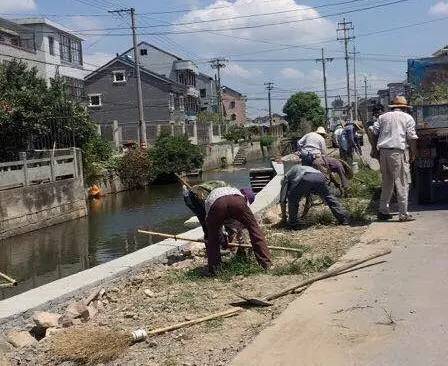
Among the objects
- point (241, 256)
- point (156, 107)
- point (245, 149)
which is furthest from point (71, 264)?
point (245, 149)

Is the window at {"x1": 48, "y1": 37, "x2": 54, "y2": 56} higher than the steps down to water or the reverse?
higher

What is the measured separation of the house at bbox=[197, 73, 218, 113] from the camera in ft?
287

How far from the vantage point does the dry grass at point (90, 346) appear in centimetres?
489

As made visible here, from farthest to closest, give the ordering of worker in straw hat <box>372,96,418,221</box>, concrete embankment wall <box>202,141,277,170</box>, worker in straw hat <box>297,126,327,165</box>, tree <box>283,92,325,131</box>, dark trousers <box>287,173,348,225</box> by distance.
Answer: tree <box>283,92,325,131</box> < concrete embankment wall <box>202,141,277,170</box> < worker in straw hat <box>297,126,327,165</box> < dark trousers <box>287,173,348,225</box> < worker in straw hat <box>372,96,418,221</box>

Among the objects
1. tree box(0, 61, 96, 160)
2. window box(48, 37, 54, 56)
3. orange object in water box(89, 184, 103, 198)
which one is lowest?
orange object in water box(89, 184, 103, 198)

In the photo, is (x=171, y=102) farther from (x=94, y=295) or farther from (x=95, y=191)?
(x=94, y=295)

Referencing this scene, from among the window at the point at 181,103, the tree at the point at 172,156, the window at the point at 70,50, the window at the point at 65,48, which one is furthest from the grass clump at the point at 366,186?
the window at the point at 181,103

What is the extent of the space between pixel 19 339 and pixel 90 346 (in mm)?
1084

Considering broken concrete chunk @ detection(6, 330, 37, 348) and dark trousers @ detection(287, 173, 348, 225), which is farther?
dark trousers @ detection(287, 173, 348, 225)

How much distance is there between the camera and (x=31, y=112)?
2666cm

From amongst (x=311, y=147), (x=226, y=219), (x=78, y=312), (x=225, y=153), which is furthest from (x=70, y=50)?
(x=78, y=312)

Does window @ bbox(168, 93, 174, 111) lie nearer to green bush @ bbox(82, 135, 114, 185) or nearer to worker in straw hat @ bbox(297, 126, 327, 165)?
green bush @ bbox(82, 135, 114, 185)

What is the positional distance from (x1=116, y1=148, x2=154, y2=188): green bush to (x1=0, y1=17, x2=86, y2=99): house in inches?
238

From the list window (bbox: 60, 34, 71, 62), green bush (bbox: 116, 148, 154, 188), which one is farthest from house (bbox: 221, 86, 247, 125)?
green bush (bbox: 116, 148, 154, 188)
